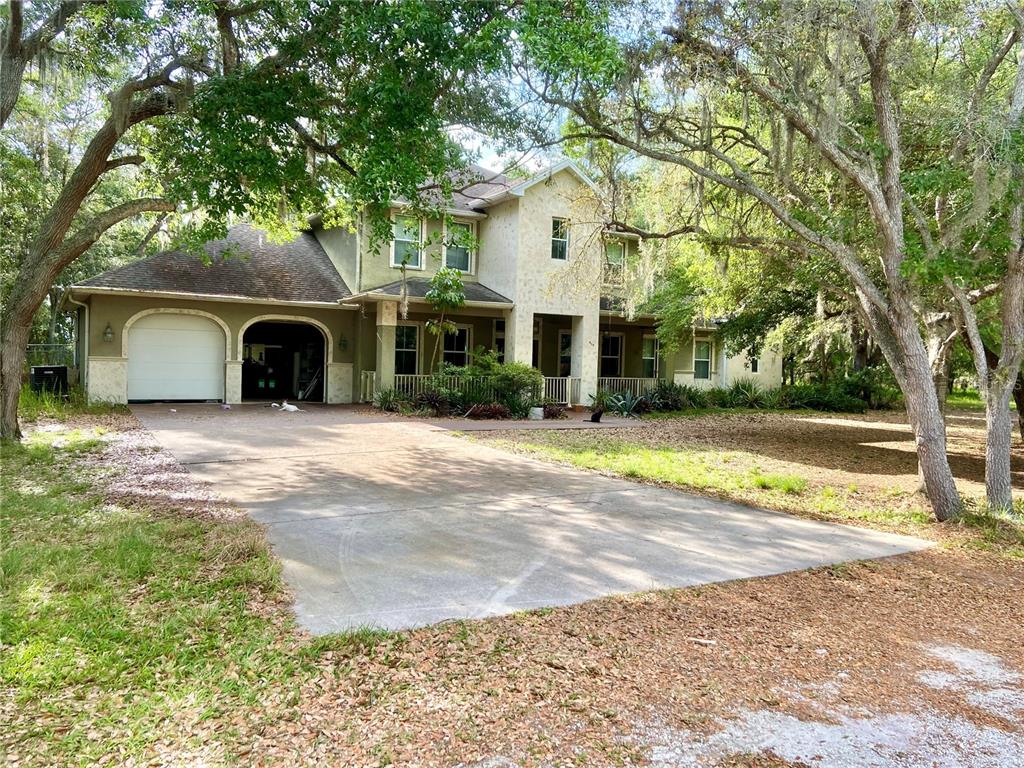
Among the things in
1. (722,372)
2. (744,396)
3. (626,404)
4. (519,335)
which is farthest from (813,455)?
(722,372)

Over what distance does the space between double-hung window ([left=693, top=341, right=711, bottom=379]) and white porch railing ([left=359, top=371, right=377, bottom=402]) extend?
12.8 m

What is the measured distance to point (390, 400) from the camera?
17.4 meters

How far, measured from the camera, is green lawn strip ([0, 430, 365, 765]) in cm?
297

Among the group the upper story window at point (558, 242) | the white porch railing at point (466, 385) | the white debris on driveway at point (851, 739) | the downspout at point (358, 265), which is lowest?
the white debris on driveway at point (851, 739)

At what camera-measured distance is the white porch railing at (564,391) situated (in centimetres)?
2005

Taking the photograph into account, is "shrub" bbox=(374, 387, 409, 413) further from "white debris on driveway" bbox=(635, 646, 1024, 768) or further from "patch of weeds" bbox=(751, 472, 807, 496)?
"white debris on driveway" bbox=(635, 646, 1024, 768)

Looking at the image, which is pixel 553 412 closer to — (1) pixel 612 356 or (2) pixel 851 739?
(1) pixel 612 356

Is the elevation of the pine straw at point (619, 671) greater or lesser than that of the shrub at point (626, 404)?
lesser

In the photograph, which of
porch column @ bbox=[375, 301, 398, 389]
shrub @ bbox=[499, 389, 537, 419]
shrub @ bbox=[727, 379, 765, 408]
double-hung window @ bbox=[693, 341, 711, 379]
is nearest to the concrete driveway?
shrub @ bbox=[499, 389, 537, 419]

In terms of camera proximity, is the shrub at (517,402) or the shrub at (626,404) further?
the shrub at (626,404)

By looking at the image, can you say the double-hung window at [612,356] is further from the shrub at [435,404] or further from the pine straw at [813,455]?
the shrub at [435,404]

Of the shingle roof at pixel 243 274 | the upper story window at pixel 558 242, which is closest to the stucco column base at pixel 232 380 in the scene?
the shingle roof at pixel 243 274

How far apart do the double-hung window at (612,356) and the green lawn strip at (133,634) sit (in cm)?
1885

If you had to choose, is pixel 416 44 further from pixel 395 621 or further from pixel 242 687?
pixel 242 687
